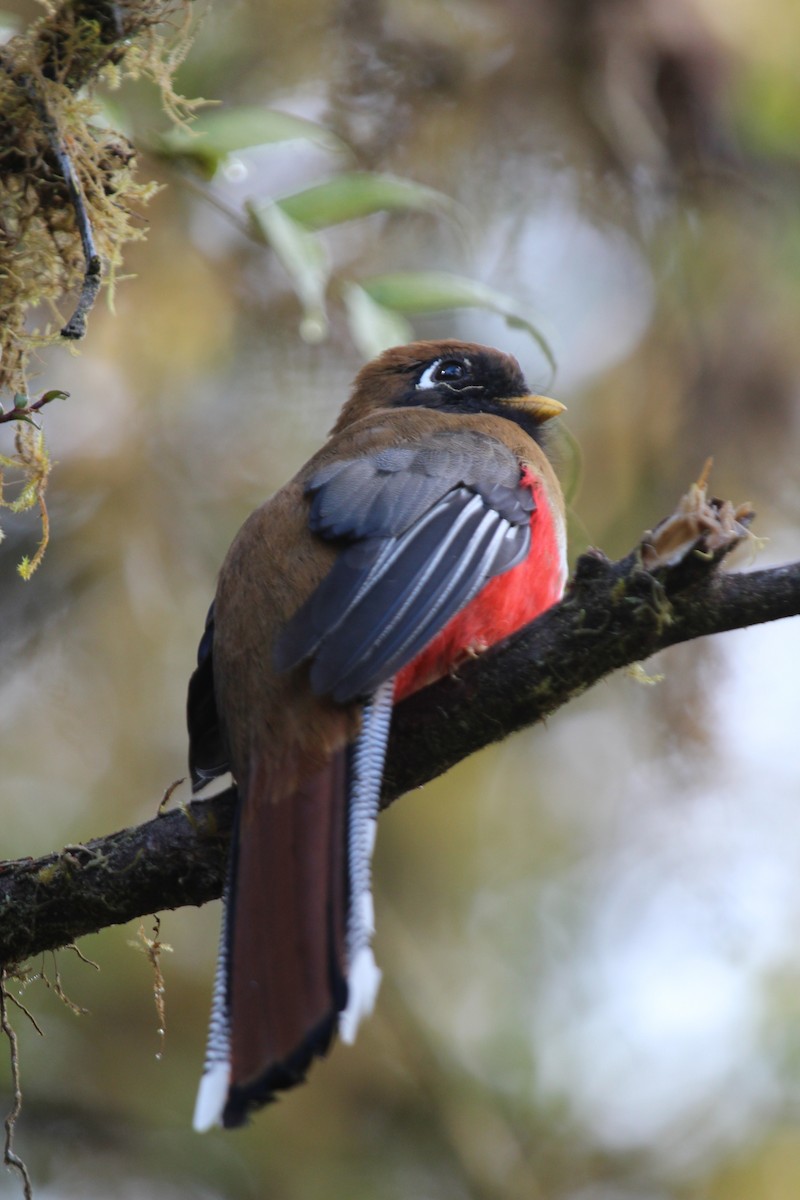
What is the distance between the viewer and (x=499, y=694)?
2.54 metres

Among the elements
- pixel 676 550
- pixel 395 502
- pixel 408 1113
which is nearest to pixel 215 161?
pixel 395 502

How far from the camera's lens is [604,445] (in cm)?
588

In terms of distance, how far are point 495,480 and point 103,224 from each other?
1111 millimetres

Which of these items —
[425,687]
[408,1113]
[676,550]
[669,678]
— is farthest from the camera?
[669,678]

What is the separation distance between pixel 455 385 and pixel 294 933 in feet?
6.92

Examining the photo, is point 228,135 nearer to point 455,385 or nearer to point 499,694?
point 455,385

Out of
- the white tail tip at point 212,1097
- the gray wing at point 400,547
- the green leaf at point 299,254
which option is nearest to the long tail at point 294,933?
the white tail tip at point 212,1097

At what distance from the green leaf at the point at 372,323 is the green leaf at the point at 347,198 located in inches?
7.7

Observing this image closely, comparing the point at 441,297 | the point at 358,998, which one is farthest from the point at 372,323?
the point at 358,998

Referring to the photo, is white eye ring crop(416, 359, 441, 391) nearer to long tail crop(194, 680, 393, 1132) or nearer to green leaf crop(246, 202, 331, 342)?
green leaf crop(246, 202, 331, 342)

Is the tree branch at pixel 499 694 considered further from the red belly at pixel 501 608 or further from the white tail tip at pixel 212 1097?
the white tail tip at pixel 212 1097

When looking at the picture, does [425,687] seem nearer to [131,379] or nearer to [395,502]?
[395,502]

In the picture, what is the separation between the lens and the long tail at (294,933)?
226 centimetres

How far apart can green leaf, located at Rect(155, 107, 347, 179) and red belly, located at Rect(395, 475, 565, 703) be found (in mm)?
1042
